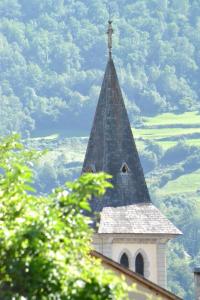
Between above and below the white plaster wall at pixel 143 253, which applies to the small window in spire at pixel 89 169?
above

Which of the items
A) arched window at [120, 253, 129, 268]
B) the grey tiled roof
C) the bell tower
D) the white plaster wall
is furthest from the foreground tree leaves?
the white plaster wall

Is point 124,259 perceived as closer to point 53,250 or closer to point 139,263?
point 139,263

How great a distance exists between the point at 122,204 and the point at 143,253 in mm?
1808

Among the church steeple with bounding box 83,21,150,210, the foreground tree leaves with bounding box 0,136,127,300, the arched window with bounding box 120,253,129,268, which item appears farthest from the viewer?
the church steeple with bounding box 83,21,150,210

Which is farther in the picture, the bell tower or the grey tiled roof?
the grey tiled roof

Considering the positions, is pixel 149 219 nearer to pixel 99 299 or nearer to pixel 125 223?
pixel 125 223

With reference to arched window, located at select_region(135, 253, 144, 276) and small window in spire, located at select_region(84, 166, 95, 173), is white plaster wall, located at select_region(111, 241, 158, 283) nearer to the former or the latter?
arched window, located at select_region(135, 253, 144, 276)

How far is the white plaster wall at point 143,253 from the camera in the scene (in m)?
61.9

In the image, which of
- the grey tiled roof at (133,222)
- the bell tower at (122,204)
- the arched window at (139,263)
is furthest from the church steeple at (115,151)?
the arched window at (139,263)

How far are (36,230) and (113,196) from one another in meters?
42.8

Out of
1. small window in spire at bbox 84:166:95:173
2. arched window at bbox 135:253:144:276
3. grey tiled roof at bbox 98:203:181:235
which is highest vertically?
small window in spire at bbox 84:166:95:173

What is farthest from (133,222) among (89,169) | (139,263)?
(89,169)

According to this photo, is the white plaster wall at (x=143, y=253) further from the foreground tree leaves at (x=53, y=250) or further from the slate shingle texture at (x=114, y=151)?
the foreground tree leaves at (x=53, y=250)

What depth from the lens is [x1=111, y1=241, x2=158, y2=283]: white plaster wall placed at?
203 ft
